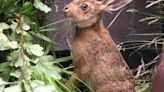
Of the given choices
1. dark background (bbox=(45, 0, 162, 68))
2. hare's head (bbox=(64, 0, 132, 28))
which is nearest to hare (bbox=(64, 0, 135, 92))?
hare's head (bbox=(64, 0, 132, 28))

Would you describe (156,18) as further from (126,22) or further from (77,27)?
(77,27)

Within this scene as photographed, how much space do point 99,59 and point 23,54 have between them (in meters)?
0.72

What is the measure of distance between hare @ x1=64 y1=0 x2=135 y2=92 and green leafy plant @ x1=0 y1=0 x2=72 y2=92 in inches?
7.8

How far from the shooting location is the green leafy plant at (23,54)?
10.8ft

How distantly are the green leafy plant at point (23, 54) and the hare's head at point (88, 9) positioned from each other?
0.21 m

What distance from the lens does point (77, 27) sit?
382 centimetres

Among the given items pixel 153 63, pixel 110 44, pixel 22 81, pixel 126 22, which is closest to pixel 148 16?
pixel 126 22

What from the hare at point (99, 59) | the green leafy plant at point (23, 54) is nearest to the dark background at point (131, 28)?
the hare at point (99, 59)

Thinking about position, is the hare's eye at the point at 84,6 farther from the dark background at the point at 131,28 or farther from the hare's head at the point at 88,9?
the dark background at the point at 131,28

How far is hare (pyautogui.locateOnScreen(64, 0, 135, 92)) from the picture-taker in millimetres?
3795

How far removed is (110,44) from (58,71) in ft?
1.53

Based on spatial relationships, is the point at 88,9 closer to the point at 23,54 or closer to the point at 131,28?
the point at 23,54

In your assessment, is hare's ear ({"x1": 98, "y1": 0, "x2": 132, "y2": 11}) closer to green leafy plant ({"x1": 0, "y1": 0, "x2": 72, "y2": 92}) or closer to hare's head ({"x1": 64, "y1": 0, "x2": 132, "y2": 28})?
hare's head ({"x1": 64, "y1": 0, "x2": 132, "y2": 28})

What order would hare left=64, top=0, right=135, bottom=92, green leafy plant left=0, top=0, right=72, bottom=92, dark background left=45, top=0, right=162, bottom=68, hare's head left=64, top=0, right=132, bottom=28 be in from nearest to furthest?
green leafy plant left=0, top=0, right=72, bottom=92 < hare's head left=64, top=0, right=132, bottom=28 < hare left=64, top=0, right=135, bottom=92 < dark background left=45, top=0, right=162, bottom=68
